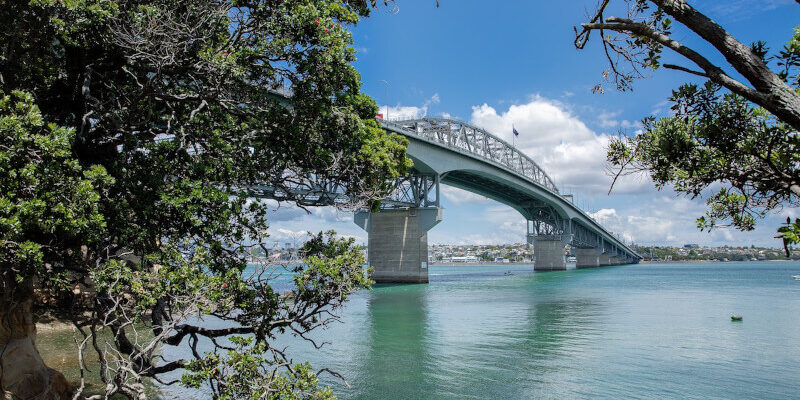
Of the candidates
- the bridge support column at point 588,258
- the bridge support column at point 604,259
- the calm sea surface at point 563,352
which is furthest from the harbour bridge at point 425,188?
the bridge support column at point 604,259

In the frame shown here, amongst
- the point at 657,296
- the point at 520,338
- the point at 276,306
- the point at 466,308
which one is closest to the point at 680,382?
the point at 520,338

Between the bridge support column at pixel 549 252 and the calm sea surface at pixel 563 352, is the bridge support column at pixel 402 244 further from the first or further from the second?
the bridge support column at pixel 549 252

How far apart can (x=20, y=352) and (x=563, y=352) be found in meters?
15.8

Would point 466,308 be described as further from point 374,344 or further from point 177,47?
point 177,47

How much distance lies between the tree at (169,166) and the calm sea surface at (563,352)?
5.12 meters

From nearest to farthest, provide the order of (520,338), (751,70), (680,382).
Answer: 1. (751,70)
2. (680,382)
3. (520,338)

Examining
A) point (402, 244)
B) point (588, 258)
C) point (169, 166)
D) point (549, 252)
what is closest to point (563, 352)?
point (169, 166)

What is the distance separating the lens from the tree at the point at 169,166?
618 centimetres

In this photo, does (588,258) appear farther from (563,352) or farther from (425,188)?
(563,352)

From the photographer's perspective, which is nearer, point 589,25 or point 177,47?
point 589,25

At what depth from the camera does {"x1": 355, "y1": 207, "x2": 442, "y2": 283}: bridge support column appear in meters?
55.0

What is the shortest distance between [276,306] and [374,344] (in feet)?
42.1

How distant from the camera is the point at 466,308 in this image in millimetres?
32656

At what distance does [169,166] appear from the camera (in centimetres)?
751
